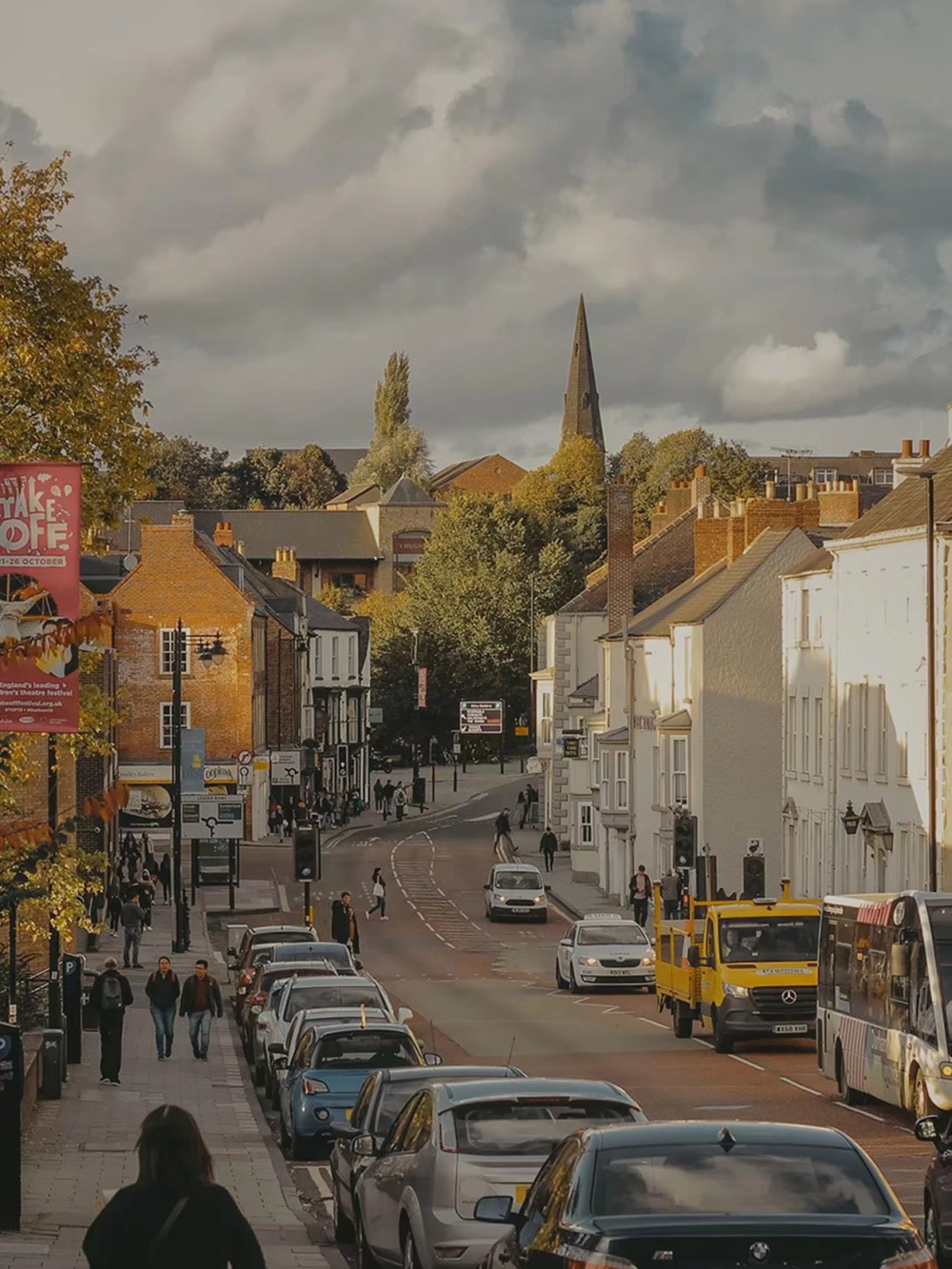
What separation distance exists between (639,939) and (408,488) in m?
143

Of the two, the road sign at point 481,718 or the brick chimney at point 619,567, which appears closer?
the brick chimney at point 619,567

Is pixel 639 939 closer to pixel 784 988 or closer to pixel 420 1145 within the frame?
pixel 784 988

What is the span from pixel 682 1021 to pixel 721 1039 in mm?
2780

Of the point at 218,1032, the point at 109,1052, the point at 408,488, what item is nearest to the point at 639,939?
the point at 218,1032

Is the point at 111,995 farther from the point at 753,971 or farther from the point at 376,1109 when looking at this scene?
the point at 376,1109

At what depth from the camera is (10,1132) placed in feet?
55.7

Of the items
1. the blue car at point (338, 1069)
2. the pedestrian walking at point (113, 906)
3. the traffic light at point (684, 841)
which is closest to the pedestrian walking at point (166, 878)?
the pedestrian walking at point (113, 906)

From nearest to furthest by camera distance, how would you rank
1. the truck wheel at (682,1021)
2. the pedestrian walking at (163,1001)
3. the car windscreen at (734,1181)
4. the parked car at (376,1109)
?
the car windscreen at (734,1181)
the parked car at (376,1109)
the pedestrian walking at (163,1001)
the truck wheel at (682,1021)

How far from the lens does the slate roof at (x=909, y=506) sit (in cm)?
4841

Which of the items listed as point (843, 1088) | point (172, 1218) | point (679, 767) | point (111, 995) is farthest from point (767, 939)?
point (679, 767)

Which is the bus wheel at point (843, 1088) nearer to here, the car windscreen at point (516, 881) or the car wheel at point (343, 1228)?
the car wheel at point (343, 1228)

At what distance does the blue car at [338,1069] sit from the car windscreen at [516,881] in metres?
42.6

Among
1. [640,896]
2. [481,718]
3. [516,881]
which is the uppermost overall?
[481,718]

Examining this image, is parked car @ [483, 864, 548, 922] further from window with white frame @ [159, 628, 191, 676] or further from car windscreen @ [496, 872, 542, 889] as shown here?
window with white frame @ [159, 628, 191, 676]
